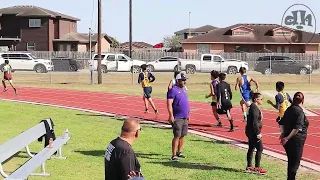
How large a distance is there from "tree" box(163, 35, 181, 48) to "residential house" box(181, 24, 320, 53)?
4010 centimetres

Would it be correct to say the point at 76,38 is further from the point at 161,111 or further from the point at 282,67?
the point at 161,111

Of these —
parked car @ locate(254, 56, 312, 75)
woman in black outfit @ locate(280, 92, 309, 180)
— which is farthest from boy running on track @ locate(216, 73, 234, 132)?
parked car @ locate(254, 56, 312, 75)

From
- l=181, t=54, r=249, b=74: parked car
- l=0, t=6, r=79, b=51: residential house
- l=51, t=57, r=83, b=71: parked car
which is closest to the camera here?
l=181, t=54, r=249, b=74: parked car

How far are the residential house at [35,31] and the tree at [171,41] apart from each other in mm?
43521

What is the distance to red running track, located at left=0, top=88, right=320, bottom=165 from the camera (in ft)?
46.5

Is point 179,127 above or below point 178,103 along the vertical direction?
below

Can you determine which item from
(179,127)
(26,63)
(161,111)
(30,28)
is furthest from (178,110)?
(30,28)

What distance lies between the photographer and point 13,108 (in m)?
20.2

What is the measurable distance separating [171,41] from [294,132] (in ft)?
361

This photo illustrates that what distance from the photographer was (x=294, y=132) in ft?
28.9

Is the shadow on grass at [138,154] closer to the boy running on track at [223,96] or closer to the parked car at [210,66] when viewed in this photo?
the boy running on track at [223,96]

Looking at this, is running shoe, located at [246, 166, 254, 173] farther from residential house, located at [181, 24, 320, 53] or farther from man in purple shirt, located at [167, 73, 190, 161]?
residential house, located at [181, 24, 320, 53]

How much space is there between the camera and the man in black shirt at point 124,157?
5.13 m

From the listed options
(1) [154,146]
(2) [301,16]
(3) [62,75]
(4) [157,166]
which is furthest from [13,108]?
(3) [62,75]
